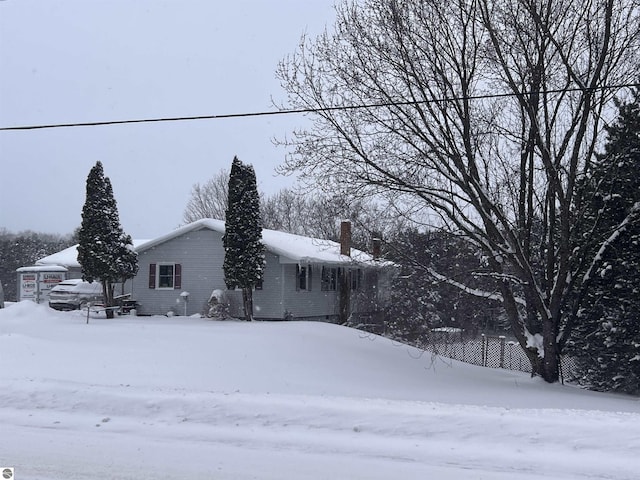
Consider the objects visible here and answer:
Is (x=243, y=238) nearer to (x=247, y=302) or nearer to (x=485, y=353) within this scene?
(x=247, y=302)

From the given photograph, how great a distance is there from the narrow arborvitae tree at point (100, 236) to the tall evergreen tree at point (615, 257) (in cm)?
1800

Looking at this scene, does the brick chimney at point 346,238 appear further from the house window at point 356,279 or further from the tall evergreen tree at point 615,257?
the house window at point 356,279

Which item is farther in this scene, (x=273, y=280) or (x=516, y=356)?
(x=273, y=280)

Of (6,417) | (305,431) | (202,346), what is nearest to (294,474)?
(305,431)

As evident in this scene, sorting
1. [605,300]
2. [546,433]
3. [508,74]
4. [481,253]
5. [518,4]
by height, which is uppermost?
[518,4]

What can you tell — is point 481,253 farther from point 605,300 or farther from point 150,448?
point 150,448

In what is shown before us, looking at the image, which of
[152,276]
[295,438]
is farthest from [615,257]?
[152,276]

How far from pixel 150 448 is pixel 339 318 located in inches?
899

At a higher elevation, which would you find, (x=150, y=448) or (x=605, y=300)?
(x=605, y=300)

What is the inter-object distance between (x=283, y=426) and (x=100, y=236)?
19.7 metres

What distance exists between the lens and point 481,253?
15.5 metres

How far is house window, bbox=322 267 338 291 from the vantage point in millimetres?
30048

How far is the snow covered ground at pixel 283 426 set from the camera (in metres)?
6.20

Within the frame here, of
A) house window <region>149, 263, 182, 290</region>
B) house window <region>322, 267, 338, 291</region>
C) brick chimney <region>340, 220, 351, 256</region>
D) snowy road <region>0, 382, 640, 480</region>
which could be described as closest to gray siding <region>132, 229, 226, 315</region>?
house window <region>149, 263, 182, 290</region>
